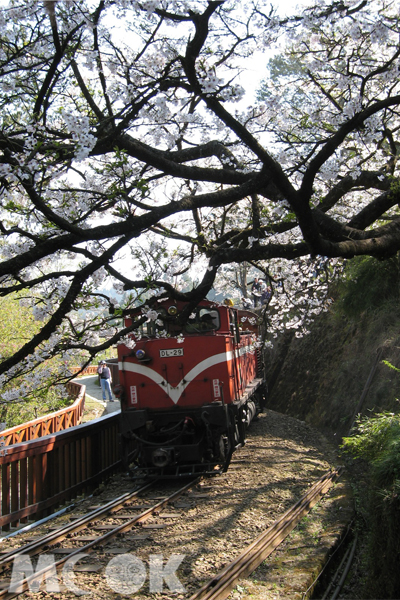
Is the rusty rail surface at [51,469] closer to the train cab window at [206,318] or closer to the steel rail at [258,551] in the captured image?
the train cab window at [206,318]

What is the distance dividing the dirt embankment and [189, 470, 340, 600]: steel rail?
3.54 metres

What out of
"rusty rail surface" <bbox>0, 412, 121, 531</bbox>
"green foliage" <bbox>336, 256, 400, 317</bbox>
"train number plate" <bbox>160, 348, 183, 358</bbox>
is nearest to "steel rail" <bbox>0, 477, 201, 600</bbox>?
"rusty rail surface" <bbox>0, 412, 121, 531</bbox>

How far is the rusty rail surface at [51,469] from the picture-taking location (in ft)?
22.9

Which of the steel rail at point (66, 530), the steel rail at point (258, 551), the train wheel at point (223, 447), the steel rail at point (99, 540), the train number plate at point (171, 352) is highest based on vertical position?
A: the train number plate at point (171, 352)

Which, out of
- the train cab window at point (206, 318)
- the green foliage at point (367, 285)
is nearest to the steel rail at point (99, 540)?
the train cab window at point (206, 318)

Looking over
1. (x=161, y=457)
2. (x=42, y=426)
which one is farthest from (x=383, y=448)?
(x=42, y=426)

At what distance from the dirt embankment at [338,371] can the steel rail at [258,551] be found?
354 centimetres

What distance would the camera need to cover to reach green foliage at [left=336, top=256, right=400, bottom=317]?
44.8ft

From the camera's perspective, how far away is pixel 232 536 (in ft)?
20.2

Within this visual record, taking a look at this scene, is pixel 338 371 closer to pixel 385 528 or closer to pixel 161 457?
pixel 161 457

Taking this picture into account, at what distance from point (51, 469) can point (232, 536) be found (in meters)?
3.23

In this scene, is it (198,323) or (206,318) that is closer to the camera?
(198,323)

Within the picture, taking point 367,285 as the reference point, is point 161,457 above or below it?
below

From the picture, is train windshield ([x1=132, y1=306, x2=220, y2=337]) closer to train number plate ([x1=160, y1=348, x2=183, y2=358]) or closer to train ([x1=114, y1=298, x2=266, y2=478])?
train ([x1=114, y1=298, x2=266, y2=478])
